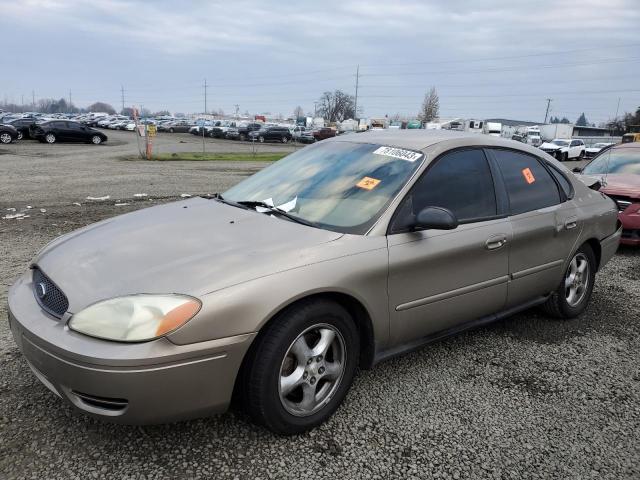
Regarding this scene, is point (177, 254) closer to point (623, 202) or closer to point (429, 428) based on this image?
point (429, 428)

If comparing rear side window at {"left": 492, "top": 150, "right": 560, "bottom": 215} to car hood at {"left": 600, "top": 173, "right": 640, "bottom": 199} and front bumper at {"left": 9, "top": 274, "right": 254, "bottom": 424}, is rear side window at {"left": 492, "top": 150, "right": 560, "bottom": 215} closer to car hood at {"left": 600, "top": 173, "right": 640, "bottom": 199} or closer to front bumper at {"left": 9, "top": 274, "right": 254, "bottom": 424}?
front bumper at {"left": 9, "top": 274, "right": 254, "bottom": 424}

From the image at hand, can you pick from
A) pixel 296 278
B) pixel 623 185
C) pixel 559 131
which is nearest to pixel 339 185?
pixel 296 278

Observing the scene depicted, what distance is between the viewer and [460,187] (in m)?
3.43

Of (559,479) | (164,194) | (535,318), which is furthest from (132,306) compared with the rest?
(164,194)

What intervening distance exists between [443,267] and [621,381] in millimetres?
1511

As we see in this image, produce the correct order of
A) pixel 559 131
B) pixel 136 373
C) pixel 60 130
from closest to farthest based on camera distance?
pixel 136 373 → pixel 60 130 → pixel 559 131

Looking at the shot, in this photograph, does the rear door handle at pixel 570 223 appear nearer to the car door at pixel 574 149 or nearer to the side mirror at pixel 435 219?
the side mirror at pixel 435 219

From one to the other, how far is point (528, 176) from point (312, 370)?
2.40 meters

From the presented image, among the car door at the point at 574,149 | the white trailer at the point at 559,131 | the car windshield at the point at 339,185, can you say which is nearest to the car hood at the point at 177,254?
the car windshield at the point at 339,185

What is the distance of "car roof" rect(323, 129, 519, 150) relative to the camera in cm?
349

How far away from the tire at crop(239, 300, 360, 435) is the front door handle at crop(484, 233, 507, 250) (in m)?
1.19

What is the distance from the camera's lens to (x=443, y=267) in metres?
3.15

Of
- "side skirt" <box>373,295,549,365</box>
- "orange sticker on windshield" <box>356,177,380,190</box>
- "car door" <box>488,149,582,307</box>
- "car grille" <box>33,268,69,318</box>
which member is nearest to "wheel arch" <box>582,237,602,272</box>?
"car door" <box>488,149,582,307</box>

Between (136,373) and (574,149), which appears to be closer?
(136,373)
